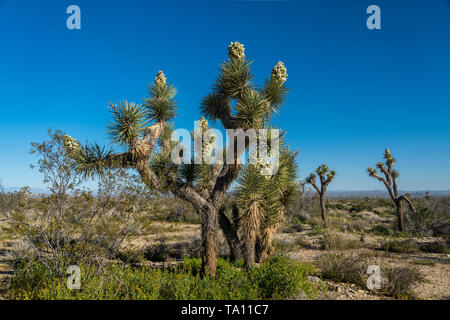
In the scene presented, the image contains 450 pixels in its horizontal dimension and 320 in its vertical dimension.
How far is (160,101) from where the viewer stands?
7.12 metres

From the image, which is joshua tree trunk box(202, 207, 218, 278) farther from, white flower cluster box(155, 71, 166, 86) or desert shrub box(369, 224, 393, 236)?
desert shrub box(369, 224, 393, 236)

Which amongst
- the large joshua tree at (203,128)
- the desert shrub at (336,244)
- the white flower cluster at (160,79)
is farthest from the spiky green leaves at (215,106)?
the desert shrub at (336,244)

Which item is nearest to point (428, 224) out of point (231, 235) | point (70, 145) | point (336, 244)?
point (336, 244)

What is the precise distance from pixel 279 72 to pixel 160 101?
3330 millimetres

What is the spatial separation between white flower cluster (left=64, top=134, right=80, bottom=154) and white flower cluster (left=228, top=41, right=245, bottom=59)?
15.2 ft

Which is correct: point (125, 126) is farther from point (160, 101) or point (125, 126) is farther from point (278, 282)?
point (278, 282)

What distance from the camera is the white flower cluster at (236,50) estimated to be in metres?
7.06

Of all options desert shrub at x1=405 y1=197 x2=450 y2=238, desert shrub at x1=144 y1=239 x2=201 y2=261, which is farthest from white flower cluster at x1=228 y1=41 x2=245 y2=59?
desert shrub at x1=405 y1=197 x2=450 y2=238

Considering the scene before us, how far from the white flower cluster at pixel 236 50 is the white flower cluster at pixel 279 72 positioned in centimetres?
96

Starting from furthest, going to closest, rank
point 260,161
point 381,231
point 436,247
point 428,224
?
point 381,231
point 428,224
point 436,247
point 260,161

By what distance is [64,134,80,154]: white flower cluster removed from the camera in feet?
20.1
